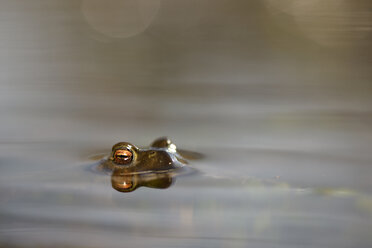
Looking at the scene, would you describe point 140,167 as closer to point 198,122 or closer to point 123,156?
point 123,156

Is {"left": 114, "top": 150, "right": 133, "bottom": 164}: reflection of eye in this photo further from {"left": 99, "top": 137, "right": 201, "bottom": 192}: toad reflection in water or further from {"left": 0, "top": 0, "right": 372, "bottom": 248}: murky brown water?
{"left": 0, "top": 0, "right": 372, "bottom": 248}: murky brown water

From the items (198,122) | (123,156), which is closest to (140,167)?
(123,156)

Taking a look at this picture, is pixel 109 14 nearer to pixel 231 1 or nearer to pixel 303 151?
pixel 231 1

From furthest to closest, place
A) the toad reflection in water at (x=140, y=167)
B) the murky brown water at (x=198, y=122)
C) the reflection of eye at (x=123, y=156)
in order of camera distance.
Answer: the reflection of eye at (x=123, y=156), the toad reflection in water at (x=140, y=167), the murky brown water at (x=198, y=122)

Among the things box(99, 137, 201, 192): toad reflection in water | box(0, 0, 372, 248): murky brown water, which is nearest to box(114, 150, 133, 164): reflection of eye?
box(99, 137, 201, 192): toad reflection in water

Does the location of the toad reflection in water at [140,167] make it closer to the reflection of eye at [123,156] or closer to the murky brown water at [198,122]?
the reflection of eye at [123,156]

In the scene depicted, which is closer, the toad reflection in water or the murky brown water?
the murky brown water

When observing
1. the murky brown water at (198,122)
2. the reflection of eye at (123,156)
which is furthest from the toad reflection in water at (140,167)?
the murky brown water at (198,122)
